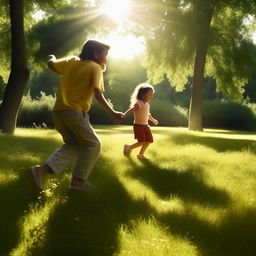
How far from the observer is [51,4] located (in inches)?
595

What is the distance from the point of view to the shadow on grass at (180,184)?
207 inches

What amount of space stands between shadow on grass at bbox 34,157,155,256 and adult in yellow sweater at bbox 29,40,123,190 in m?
0.45

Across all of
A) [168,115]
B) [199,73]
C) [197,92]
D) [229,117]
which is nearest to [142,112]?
[199,73]

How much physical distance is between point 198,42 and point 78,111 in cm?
1265

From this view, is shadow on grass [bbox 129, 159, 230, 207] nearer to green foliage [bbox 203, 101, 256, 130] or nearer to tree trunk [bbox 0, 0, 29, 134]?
tree trunk [bbox 0, 0, 29, 134]

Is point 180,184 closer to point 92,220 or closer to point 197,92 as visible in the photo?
point 92,220

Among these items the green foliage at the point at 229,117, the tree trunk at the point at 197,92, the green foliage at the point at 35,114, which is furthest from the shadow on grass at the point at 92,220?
the green foliage at the point at 229,117

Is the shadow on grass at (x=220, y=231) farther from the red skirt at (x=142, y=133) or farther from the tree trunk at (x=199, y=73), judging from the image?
the tree trunk at (x=199, y=73)

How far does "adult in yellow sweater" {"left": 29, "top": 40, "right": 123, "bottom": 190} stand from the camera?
189 inches

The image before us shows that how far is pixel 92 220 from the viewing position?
4.26 meters

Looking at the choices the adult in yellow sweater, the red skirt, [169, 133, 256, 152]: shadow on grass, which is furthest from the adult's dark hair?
[169, 133, 256, 152]: shadow on grass

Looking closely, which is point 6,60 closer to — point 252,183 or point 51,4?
point 51,4

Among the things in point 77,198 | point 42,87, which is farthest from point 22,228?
point 42,87

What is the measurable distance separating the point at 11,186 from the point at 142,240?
8.11 ft
